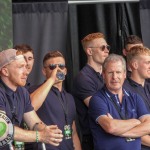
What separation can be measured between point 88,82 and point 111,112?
62cm

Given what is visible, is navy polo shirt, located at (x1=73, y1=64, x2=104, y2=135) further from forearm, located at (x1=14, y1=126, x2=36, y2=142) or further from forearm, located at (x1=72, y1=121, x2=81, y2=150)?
forearm, located at (x1=14, y1=126, x2=36, y2=142)

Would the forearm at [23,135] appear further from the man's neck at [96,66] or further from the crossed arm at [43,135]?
→ the man's neck at [96,66]

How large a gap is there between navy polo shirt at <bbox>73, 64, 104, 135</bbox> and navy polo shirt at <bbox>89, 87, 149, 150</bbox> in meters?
0.40

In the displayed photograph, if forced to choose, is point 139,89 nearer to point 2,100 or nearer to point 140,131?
point 140,131

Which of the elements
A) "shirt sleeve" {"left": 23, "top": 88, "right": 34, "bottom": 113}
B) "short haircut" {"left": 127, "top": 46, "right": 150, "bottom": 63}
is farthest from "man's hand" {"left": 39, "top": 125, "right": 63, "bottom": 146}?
"short haircut" {"left": 127, "top": 46, "right": 150, "bottom": 63}

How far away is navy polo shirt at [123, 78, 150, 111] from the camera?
4773 millimetres

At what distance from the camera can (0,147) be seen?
370cm

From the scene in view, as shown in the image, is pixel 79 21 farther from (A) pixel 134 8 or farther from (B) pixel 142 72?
(B) pixel 142 72

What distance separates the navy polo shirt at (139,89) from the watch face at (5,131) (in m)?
1.52

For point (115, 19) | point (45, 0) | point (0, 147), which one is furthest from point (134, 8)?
point (0, 147)

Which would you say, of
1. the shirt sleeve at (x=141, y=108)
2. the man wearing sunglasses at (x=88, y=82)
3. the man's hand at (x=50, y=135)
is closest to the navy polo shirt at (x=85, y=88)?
the man wearing sunglasses at (x=88, y=82)

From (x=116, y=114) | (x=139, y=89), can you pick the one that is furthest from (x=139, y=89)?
(x=116, y=114)

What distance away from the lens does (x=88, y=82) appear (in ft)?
15.9

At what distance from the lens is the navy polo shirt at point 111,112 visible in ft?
13.9
